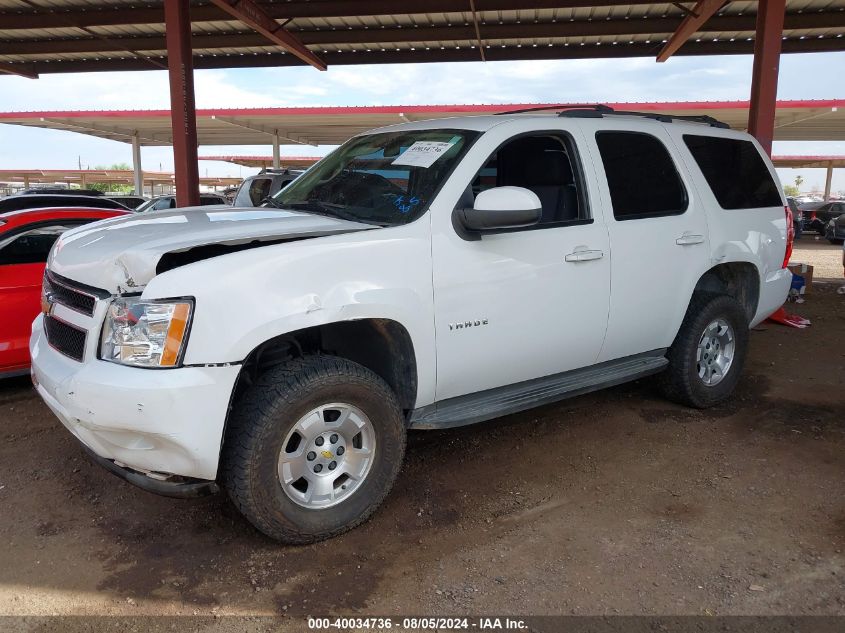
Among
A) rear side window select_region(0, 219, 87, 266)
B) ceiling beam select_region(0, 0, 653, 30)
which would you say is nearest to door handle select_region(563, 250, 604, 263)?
rear side window select_region(0, 219, 87, 266)

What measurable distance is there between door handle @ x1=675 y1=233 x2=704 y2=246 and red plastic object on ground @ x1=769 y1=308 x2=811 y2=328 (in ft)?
13.4

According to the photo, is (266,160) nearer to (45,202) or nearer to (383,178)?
(45,202)

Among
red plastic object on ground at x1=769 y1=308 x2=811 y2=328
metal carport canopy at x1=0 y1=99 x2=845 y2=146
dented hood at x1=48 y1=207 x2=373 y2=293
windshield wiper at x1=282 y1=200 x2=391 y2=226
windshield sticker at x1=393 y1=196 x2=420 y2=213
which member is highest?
metal carport canopy at x1=0 y1=99 x2=845 y2=146

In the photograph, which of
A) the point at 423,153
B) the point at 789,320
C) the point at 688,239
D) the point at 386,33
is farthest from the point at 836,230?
the point at 423,153

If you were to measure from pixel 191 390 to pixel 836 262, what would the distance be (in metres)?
16.4

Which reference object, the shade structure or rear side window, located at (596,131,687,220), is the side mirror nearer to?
rear side window, located at (596,131,687,220)

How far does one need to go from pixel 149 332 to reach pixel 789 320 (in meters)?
7.67

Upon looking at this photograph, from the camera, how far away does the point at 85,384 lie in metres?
2.73

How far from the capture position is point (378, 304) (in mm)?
3072

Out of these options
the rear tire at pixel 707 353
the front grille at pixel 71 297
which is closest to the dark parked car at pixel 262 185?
the rear tire at pixel 707 353

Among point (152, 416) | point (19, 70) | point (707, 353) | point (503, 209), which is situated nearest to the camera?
point (152, 416)

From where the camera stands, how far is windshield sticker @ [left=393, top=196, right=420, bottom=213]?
11.2 feet

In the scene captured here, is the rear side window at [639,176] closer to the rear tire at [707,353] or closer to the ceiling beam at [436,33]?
the rear tire at [707,353]

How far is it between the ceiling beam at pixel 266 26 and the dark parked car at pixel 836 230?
597 inches
